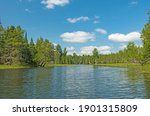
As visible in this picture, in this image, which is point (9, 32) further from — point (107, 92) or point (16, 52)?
point (107, 92)

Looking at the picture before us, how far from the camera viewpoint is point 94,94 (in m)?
31.6

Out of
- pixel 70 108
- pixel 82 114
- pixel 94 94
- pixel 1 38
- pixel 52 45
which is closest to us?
pixel 82 114

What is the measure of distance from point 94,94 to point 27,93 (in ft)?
22.2

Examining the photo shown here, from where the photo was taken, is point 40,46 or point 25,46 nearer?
point 25,46

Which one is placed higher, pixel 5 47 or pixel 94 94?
pixel 5 47

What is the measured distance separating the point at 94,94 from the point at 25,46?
94.0 m

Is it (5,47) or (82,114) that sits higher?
(5,47)

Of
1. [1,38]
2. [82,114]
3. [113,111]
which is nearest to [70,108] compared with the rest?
[82,114]

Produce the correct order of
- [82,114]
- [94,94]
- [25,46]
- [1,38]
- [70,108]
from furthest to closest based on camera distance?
[25,46] < [1,38] < [94,94] < [70,108] < [82,114]

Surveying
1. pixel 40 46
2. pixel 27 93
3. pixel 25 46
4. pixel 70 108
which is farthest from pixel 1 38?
pixel 70 108

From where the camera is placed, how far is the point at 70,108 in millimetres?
19969

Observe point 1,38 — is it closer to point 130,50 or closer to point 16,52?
point 16,52

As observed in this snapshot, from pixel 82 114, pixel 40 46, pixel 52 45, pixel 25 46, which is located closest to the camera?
pixel 82 114

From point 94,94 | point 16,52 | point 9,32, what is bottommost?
point 94,94
